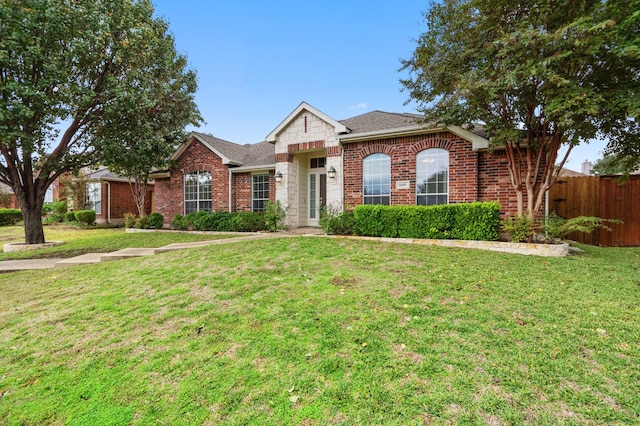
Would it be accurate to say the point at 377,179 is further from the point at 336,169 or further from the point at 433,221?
the point at 433,221

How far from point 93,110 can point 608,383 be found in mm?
14199

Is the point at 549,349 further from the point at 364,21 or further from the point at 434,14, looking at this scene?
the point at 364,21

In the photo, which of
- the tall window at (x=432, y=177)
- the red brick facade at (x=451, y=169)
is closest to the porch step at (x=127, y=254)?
the red brick facade at (x=451, y=169)

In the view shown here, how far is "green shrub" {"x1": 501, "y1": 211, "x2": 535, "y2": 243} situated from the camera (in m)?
7.14

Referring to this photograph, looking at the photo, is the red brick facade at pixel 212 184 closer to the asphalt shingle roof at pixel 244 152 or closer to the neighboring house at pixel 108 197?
the asphalt shingle roof at pixel 244 152

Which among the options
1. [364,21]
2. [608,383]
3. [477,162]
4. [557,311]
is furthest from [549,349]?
[364,21]

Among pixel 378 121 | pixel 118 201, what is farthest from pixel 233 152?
pixel 118 201

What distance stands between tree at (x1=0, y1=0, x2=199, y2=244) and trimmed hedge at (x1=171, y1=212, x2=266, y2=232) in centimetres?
385

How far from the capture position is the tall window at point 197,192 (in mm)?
13898

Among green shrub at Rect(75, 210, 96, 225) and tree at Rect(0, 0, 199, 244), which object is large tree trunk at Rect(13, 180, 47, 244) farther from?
green shrub at Rect(75, 210, 96, 225)

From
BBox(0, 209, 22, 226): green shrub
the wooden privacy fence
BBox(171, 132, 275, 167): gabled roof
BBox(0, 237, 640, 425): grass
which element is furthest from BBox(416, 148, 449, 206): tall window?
BBox(0, 209, 22, 226): green shrub

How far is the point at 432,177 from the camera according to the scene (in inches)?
373

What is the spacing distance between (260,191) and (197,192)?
11.4 ft

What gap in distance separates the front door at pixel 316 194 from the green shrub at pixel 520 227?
6.83 meters
